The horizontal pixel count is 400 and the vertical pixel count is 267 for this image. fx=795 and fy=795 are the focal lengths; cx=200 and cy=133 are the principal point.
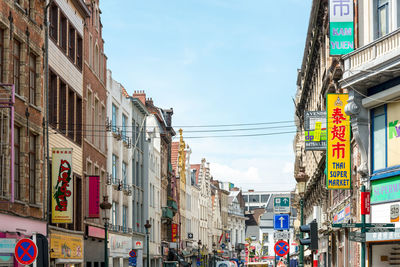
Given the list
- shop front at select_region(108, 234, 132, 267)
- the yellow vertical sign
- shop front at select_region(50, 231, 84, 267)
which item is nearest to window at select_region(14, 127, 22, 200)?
shop front at select_region(50, 231, 84, 267)

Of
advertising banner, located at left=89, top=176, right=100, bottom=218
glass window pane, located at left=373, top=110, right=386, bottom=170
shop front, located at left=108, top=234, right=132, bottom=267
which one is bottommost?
shop front, located at left=108, top=234, right=132, bottom=267

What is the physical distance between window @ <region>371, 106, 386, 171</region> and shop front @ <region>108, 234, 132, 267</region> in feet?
85.4

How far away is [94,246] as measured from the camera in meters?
41.6

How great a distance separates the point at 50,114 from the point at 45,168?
350cm

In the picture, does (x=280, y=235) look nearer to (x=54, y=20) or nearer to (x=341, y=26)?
(x=341, y=26)

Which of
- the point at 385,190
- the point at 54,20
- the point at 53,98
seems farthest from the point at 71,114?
the point at 385,190

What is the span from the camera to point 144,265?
60844mm

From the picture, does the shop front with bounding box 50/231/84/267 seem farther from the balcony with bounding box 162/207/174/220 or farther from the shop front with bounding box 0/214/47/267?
the balcony with bounding box 162/207/174/220

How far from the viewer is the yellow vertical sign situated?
1069 inches

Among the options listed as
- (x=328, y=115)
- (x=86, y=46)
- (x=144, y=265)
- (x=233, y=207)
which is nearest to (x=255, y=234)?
(x=233, y=207)

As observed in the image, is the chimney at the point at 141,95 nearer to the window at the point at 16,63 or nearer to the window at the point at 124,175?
the window at the point at 124,175

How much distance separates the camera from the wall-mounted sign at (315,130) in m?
35.1

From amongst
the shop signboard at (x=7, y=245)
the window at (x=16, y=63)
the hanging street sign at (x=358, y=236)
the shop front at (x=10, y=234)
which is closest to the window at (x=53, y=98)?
the window at (x=16, y=63)

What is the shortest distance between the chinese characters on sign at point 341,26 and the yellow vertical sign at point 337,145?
2442 millimetres
